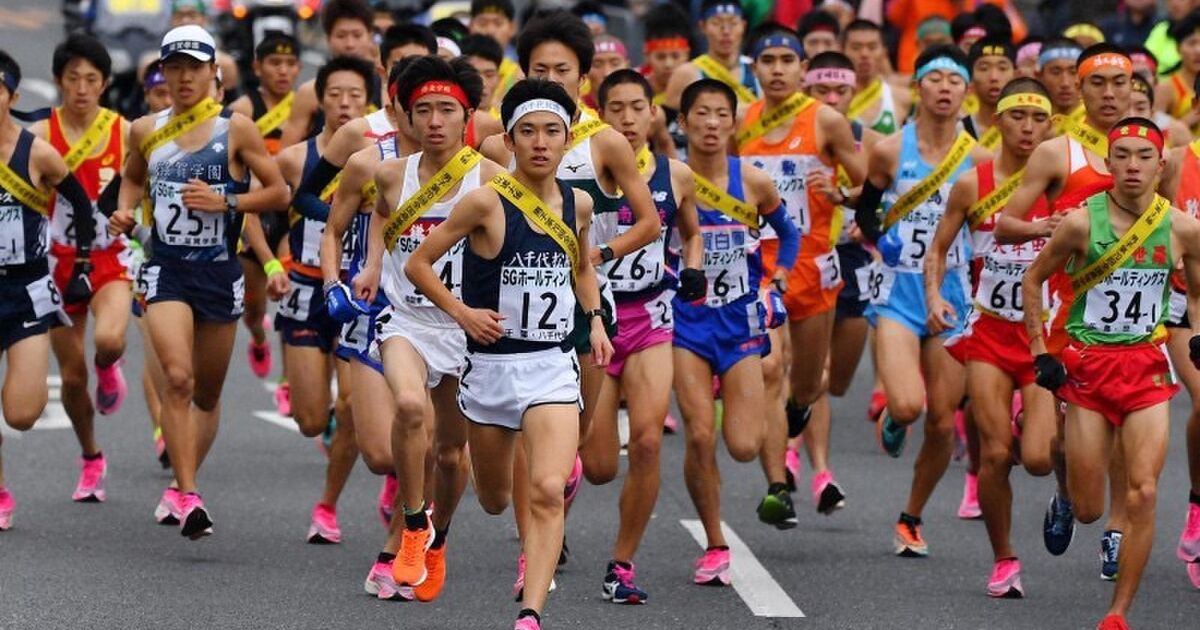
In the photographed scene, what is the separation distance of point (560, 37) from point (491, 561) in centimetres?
249

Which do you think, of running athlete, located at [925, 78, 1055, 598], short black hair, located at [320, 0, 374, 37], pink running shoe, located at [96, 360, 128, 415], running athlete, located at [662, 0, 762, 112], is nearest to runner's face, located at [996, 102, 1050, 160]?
running athlete, located at [925, 78, 1055, 598]

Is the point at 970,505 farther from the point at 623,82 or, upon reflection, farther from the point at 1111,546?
the point at 623,82

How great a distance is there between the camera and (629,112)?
13.6 m

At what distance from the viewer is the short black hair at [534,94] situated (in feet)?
37.8

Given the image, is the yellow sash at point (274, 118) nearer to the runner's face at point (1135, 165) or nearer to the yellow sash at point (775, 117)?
the yellow sash at point (775, 117)

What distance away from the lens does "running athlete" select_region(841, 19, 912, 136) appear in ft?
61.0

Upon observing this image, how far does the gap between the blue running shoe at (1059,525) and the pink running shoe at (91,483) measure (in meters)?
5.11

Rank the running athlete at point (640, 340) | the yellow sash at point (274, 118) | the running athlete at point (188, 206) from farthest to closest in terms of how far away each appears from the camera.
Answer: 1. the yellow sash at point (274, 118)
2. the running athlete at point (188, 206)
3. the running athlete at point (640, 340)

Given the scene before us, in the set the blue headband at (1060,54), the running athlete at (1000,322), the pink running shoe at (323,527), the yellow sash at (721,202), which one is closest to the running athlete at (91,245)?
the pink running shoe at (323,527)

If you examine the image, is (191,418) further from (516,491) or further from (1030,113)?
(1030,113)

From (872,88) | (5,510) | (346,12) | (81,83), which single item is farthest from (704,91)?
(872,88)

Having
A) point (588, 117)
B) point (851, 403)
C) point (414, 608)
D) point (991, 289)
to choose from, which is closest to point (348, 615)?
point (414, 608)

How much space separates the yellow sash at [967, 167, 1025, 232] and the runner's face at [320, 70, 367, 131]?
324 centimetres

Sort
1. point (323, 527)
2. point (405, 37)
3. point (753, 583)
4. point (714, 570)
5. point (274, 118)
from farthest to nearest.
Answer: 1. point (274, 118)
2. point (405, 37)
3. point (323, 527)
4. point (753, 583)
5. point (714, 570)
